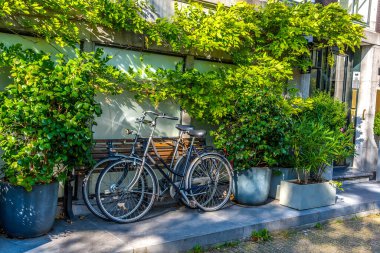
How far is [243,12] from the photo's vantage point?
21.7 ft

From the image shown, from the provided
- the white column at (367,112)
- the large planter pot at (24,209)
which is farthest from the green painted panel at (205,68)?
the white column at (367,112)

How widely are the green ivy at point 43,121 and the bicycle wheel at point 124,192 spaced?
56 cm

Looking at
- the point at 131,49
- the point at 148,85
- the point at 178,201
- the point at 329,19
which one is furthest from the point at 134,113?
the point at 329,19

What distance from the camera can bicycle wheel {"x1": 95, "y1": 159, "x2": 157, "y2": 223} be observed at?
16.0ft

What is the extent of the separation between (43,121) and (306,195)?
12.5 ft

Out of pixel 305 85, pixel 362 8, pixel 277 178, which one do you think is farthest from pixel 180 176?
pixel 362 8

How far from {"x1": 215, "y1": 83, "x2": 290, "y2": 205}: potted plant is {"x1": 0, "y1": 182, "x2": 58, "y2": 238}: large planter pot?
2681 mm

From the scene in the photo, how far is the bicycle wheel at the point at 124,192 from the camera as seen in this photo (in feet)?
16.0

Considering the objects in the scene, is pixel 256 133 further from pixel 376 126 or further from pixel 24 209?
pixel 376 126

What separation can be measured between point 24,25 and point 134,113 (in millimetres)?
1942

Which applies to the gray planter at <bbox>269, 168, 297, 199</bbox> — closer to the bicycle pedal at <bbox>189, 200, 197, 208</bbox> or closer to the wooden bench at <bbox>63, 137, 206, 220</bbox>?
the wooden bench at <bbox>63, 137, 206, 220</bbox>

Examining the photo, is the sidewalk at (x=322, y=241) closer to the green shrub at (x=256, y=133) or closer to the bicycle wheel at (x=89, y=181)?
the green shrub at (x=256, y=133)

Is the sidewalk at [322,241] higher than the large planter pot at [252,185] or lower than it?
lower

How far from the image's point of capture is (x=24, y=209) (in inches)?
164
